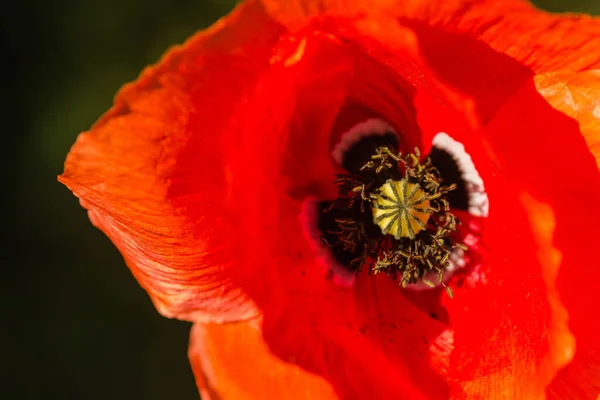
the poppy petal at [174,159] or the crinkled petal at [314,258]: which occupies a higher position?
the poppy petal at [174,159]

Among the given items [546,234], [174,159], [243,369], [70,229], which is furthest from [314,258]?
[70,229]

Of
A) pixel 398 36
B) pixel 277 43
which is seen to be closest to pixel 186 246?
pixel 277 43

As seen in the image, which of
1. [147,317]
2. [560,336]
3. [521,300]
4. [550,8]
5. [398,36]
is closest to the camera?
[398,36]

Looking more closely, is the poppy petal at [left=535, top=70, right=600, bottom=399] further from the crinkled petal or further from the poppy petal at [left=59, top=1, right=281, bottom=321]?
the poppy petal at [left=59, top=1, right=281, bottom=321]

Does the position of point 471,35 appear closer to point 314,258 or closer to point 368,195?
point 368,195

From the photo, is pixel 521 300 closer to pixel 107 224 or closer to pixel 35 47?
pixel 107 224

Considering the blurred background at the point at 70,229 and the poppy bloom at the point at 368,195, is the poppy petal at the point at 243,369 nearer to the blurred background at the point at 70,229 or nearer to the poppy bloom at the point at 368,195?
the poppy bloom at the point at 368,195

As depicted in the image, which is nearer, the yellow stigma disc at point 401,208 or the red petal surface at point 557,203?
the red petal surface at point 557,203

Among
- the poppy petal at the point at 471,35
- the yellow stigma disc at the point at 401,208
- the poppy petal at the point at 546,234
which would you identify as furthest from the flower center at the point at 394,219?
the poppy petal at the point at 471,35
